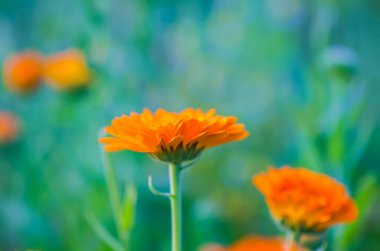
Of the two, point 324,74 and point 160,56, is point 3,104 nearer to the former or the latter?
point 160,56

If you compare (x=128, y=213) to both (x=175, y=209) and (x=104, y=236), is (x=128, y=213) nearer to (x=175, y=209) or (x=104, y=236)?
(x=104, y=236)

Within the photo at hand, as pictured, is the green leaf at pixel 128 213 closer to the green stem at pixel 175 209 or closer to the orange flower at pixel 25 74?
the green stem at pixel 175 209

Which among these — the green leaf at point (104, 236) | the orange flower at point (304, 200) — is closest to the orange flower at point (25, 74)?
the green leaf at point (104, 236)

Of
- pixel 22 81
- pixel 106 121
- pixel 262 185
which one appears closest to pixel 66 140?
pixel 22 81

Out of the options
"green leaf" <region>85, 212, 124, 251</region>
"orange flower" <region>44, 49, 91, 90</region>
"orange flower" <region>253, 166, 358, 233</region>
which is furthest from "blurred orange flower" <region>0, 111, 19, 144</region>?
"orange flower" <region>253, 166, 358, 233</region>

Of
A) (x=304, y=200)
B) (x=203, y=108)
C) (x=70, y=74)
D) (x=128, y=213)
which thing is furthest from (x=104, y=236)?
(x=203, y=108)
